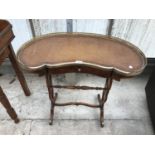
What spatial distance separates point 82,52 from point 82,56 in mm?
56

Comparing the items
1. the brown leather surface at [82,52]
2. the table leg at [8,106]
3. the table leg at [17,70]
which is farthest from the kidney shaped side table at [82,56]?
the table leg at [8,106]

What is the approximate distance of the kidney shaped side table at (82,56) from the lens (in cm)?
131

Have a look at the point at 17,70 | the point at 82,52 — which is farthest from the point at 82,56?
the point at 17,70

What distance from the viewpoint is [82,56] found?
137cm

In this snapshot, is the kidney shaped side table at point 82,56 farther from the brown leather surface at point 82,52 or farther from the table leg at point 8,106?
the table leg at point 8,106

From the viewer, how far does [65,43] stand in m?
1.50

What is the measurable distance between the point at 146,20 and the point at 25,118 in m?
1.68

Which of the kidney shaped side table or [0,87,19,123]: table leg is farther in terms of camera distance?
[0,87,19,123]: table leg

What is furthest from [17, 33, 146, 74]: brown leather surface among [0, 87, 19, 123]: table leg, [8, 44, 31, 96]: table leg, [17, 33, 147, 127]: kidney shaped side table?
[0, 87, 19, 123]: table leg

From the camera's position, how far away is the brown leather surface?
134 cm

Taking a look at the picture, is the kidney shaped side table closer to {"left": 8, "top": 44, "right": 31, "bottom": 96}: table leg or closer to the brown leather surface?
the brown leather surface

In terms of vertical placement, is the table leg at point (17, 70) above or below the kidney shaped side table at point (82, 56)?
below
